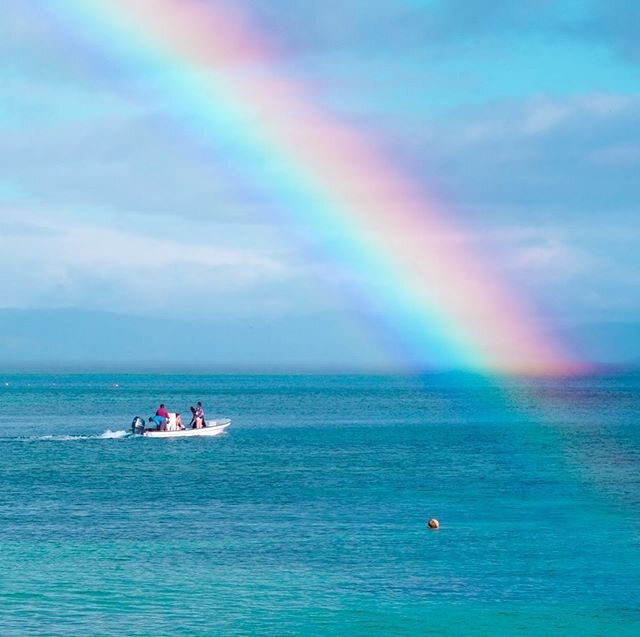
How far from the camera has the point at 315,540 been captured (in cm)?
5128

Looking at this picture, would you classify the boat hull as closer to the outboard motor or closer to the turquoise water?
the outboard motor

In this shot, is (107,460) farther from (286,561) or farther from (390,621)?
(390,621)

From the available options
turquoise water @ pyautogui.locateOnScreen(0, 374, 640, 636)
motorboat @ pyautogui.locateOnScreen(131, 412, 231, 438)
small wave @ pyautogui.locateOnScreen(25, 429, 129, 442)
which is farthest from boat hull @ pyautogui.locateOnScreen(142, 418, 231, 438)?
turquoise water @ pyautogui.locateOnScreen(0, 374, 640, 636)

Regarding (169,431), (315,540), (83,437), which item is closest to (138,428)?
(169,431)

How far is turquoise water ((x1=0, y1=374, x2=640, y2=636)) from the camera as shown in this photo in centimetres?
3853

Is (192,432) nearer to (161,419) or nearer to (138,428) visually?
(161,419)

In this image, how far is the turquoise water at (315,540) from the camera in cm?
3853

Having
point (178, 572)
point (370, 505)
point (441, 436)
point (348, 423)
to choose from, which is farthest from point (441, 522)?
point (348, 423)

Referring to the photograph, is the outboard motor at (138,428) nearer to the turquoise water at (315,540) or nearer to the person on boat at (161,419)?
the person on boat at (161,419)

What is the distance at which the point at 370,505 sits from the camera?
6366 centimetres

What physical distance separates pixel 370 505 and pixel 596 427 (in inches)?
3354

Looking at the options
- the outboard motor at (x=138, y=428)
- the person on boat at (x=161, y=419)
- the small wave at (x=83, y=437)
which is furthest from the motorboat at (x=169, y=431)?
the small wave at (x=83, y=437)

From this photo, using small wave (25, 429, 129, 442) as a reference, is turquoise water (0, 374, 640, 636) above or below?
below

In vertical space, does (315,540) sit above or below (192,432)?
below
